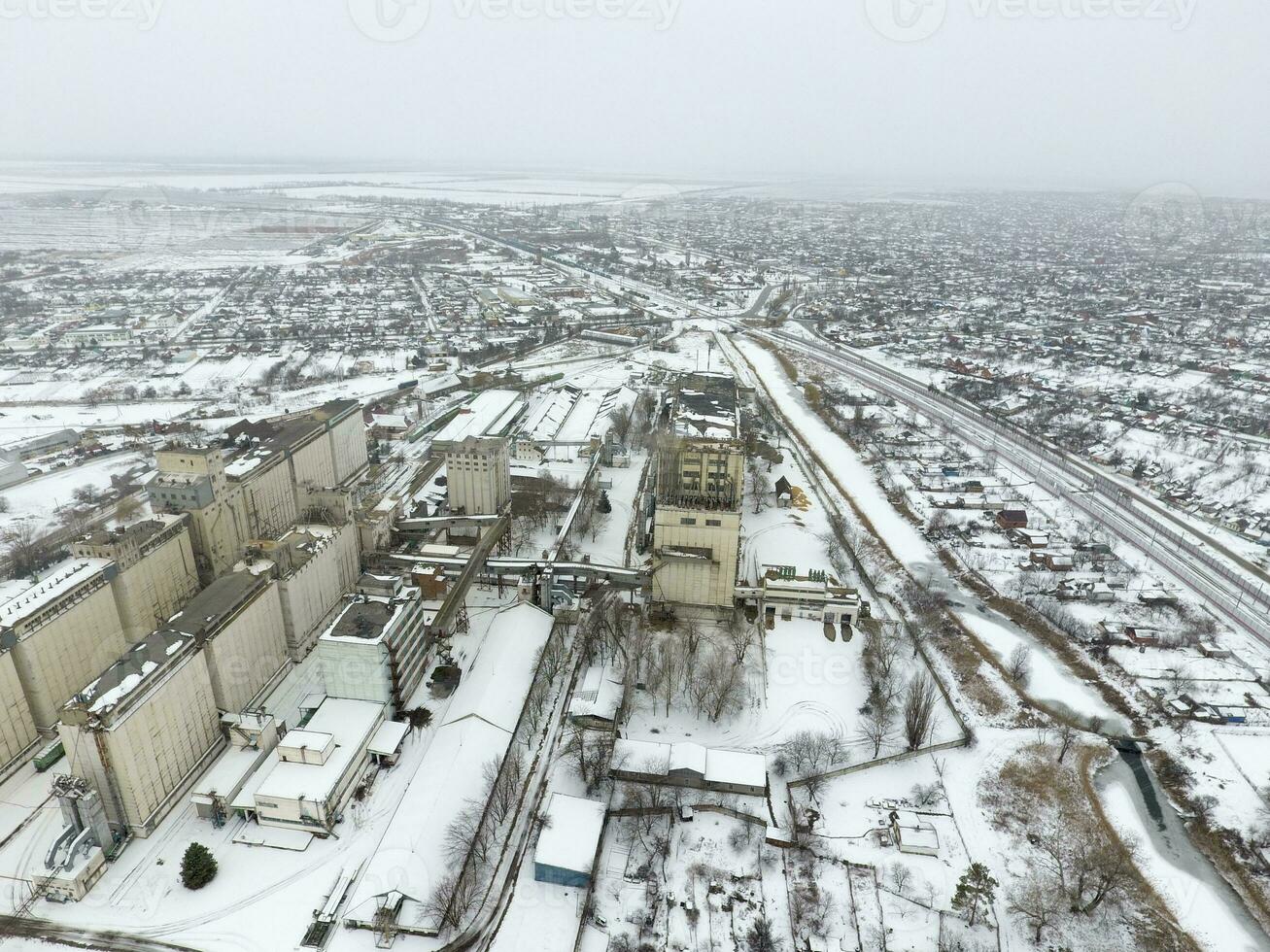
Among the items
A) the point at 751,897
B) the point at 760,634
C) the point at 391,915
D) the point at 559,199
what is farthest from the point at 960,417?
the point at 559,199

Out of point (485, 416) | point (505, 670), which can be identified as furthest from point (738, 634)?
point (485, 416)

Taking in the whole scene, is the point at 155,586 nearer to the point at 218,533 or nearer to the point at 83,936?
the point at 218,533

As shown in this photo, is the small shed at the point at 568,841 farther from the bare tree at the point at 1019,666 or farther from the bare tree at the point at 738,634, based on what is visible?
the bare tree at the point at 1019,666

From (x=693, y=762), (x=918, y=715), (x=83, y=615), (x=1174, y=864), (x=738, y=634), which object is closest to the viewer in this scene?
(x=1174, y=864)

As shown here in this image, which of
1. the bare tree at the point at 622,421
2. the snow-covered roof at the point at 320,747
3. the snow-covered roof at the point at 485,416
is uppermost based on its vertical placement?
the snow-covered roof at the point at 485,416

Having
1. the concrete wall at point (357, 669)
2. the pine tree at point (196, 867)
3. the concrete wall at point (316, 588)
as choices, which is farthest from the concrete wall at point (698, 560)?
the pine tree at point (196, 867)

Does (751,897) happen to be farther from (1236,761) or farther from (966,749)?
(1236,761)
